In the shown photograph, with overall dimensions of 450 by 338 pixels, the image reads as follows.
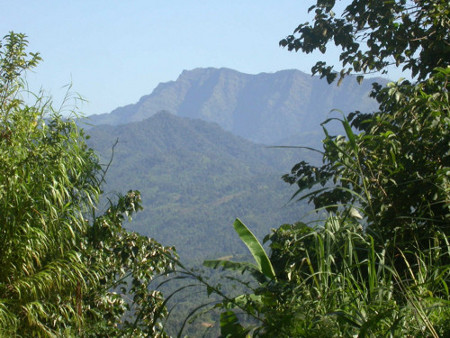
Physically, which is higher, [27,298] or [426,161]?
[426,161]

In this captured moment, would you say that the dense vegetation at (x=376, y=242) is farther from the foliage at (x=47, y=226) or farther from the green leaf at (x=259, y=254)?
the foliage at (x=47, y=226)

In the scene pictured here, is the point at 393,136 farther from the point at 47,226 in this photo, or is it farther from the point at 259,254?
the point at 47,226

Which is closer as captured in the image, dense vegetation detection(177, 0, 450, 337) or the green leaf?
dense vegetation detection(177, 0, 450, 337)

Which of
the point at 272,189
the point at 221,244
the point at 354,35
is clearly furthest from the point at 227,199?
the point at 354,35

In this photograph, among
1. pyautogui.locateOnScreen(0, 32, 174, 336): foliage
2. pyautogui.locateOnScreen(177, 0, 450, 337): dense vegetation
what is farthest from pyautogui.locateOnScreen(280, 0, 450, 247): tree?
pyautogui.locateOnScreen(0, 32, 174, 336): foliage

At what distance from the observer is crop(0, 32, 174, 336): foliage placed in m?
3.42

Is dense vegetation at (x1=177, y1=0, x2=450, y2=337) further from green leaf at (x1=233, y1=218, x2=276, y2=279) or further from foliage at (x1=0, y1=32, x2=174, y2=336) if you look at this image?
foliage at (x1=0, y1=32, x2=174, y2=336)

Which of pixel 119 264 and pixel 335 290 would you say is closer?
pixel 335 290

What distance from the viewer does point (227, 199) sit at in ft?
627

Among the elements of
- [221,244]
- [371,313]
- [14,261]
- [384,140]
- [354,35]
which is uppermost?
[354,35]

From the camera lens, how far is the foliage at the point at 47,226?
11.2 feet

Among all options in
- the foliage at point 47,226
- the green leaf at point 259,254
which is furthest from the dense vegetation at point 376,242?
the foliage at point 47,226

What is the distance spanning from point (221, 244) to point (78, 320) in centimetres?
14333

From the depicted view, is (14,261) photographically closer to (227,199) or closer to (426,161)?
(426,161)
